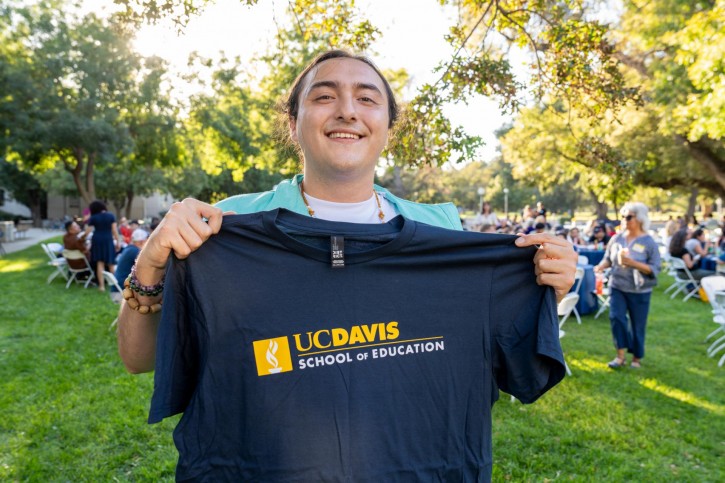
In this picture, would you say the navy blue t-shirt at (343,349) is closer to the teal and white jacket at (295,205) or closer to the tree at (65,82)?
the teal and white jacket at (295,205)

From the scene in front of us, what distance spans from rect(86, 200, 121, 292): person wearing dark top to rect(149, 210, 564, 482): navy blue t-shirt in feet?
35.2

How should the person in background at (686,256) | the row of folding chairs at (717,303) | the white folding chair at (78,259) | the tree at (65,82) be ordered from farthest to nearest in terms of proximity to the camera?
the tree at (65,82), the white folding chair at (78,259), the person in background at (686,256), the row of folding chairs at (717,303)

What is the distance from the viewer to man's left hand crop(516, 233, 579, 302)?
68.6 inches

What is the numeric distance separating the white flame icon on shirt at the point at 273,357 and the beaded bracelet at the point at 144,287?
411mm

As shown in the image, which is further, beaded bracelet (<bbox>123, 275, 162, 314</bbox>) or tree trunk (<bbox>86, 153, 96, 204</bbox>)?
tree trunk (<bbox>86, 153, 96, 204</bbox>)

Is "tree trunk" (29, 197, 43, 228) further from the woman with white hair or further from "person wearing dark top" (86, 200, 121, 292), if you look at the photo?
the woman with white hair

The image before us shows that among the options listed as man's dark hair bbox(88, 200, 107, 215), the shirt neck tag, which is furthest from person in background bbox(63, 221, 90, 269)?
the shirt neck tag

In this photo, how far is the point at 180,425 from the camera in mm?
1534

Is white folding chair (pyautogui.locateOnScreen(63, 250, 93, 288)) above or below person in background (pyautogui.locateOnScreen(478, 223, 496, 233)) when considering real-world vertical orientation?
below

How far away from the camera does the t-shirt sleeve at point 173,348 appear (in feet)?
5.04

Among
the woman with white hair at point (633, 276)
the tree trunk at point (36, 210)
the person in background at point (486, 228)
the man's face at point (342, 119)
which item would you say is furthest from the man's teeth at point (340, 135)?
the tree trunk at point (36, 210)

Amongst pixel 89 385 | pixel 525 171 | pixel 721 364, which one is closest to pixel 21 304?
pixel 89 385

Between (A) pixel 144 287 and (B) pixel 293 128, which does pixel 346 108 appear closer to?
(B) pixel 293 128

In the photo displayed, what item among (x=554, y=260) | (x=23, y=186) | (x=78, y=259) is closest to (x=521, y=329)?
(x=554, y=260)
